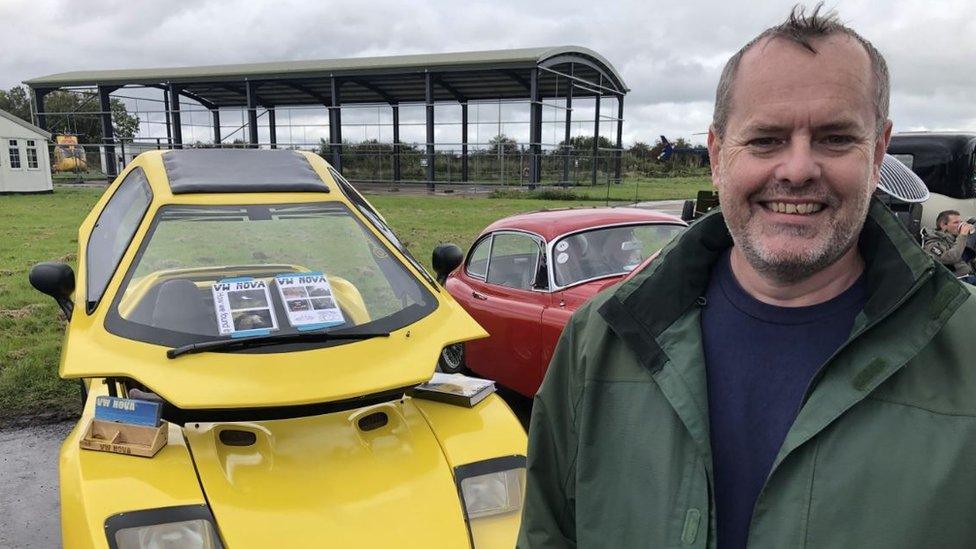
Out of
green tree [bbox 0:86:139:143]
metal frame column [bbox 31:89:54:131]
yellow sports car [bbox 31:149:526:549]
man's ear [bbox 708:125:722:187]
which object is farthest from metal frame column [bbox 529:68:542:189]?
metal frame column [bbox 31:89:54:131]

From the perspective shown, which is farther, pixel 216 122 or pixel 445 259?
pixel 216 122

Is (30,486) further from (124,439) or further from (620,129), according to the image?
(620,129)

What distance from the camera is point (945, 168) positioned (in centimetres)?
1138

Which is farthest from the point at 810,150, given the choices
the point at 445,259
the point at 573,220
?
the point at 573,220

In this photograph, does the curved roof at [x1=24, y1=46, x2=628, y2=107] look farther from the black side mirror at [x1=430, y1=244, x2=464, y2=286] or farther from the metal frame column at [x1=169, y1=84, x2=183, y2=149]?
the black side mirror at [x1=430, y1=244, x2=464, y2=286]

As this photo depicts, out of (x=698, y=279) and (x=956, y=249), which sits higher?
(x=698, y=279)

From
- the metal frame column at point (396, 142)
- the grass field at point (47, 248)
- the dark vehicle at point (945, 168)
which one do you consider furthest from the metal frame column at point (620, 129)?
the dark vehicle at point (945, 168)

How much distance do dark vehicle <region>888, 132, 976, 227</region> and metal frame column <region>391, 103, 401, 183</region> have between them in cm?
2706

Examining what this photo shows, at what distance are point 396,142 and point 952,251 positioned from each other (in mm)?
32139

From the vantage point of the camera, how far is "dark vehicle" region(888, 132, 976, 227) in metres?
11.2

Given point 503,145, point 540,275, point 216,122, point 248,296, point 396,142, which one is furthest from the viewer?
point 216,122

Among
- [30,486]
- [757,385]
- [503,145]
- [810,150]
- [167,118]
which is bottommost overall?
[30,486]

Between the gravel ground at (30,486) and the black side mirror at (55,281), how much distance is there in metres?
1.40

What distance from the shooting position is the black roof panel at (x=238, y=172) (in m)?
3.40
